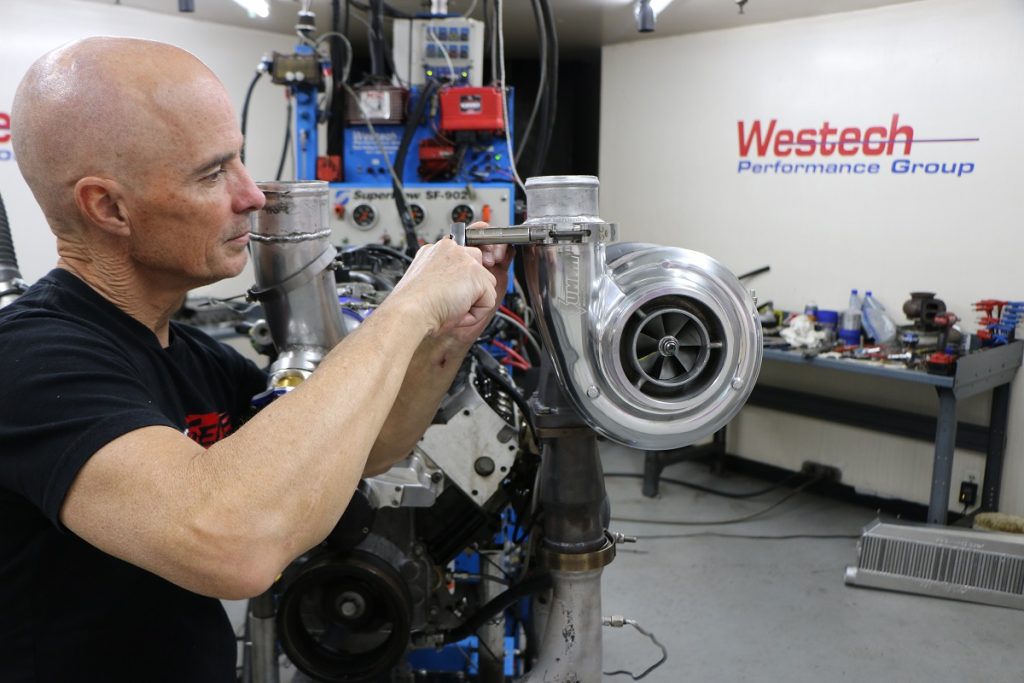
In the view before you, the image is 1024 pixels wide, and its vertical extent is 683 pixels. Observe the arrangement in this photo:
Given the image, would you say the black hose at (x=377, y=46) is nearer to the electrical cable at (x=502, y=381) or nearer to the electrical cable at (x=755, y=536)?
the electrical cable at (x=502, y=381)

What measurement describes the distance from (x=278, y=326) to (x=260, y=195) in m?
0.55

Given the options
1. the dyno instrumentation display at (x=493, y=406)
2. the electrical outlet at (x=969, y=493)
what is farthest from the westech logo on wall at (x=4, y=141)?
the electrical outlet at (x=969, y=493)

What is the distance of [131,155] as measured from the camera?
86 cm

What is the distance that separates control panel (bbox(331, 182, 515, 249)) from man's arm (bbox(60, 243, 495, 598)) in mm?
2352

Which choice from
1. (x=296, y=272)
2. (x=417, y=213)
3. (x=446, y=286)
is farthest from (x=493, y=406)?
(x=417, y=213)

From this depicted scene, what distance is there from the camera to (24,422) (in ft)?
2.48

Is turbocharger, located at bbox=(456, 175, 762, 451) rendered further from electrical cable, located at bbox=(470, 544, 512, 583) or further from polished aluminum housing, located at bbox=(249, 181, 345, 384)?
electrical cable, located at bbox=(470, 544, 512, 583)

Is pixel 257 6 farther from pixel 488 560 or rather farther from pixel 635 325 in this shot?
pixel 635 325

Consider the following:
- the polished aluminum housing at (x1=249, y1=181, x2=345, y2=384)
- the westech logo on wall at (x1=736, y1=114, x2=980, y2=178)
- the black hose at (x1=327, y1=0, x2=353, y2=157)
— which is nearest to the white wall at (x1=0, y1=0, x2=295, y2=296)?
the black hose at (x1=327, y1=0, x2=353, y2=157)

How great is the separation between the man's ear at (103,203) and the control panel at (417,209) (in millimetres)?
2186

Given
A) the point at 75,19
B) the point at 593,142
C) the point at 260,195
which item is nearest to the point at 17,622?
the point at 260,195

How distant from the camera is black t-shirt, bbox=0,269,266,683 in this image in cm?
74

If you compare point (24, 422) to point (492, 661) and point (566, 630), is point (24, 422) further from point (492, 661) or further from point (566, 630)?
point (492, 661)

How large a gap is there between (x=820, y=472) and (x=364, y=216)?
97.8 inches
